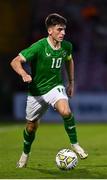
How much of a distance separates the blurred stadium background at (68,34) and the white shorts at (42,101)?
19.4 meters

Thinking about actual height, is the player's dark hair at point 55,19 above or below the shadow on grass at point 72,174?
above

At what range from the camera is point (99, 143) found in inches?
712

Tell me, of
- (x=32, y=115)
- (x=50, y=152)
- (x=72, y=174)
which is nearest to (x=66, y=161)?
(x=72, y=174)

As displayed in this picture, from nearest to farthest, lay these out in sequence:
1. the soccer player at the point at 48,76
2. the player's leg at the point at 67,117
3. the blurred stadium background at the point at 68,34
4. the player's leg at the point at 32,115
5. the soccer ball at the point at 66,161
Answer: the soccer ball at the point at 66,161, the player's leg at the point at 67,117, the soccer player at the point at 48,76, the player's leg at the point at 32,115, the blurred stadium background at the point at 68,34

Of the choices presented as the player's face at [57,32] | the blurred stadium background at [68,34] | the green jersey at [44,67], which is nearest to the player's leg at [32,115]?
the green jersey at [44,67]

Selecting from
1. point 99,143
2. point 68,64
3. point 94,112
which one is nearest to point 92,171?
point 68,64

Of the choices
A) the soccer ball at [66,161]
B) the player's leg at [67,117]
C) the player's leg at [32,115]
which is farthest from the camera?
the player's leg at [32,115]

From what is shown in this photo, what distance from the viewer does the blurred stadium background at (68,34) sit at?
31406mm

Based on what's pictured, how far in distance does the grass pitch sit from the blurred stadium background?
18.4 ft

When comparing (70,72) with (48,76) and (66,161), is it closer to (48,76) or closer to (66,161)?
(48,76)

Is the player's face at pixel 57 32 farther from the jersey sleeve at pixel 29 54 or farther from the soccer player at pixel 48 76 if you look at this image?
the jersey sleeve at pixel 29 54

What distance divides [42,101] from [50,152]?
12.5 feet

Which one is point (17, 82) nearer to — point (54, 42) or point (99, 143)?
point (99, 143)

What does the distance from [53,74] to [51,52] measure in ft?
1.16
